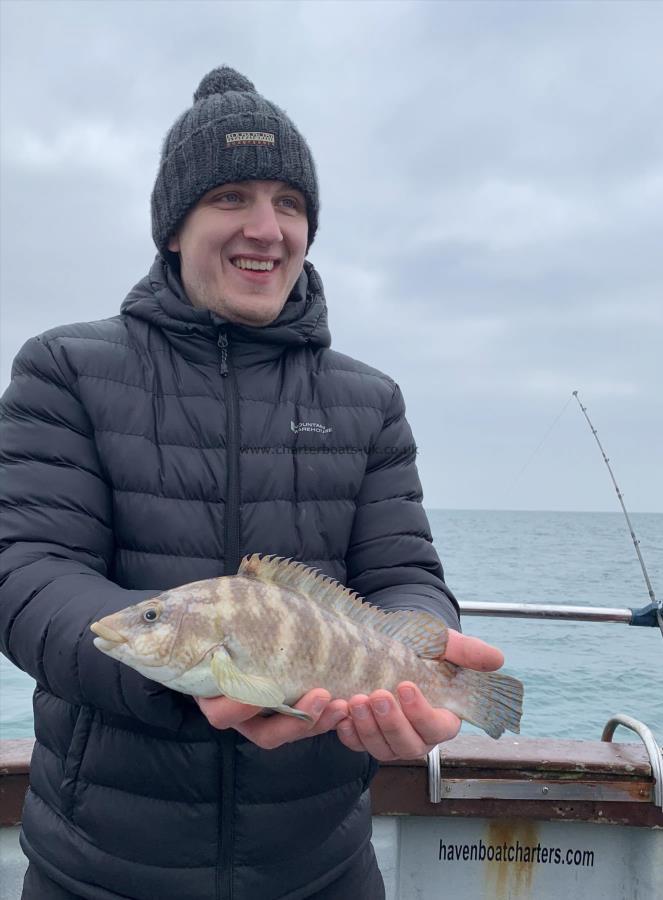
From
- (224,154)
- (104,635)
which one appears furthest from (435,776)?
(224,154)

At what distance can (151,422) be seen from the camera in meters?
2.37

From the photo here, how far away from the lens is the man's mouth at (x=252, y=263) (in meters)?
2.59

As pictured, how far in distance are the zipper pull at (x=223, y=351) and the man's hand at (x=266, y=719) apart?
1034mm

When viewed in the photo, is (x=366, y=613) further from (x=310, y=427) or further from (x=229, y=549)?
(x=310, y=427)

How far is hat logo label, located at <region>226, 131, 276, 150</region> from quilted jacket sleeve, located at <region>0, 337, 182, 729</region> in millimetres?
970

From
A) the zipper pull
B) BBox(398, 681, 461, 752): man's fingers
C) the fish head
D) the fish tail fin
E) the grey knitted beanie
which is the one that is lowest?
the fish tail fin

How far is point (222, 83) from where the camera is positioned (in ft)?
9.79

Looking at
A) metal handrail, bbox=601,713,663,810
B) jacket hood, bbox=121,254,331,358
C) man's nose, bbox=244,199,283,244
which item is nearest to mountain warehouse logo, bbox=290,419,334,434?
jacket hood, bbox=121,254,331,358

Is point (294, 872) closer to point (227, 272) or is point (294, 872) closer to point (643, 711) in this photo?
point (227, 272)

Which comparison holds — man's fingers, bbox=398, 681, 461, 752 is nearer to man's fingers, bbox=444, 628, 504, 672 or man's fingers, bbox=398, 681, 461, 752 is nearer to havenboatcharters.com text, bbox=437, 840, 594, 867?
man's fingers, bbox=444, 628, 504, 672

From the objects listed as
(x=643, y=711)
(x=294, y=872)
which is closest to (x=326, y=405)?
(x=294, y=872)

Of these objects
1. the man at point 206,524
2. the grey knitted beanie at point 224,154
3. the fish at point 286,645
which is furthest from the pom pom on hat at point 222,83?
the fish at point 286,645

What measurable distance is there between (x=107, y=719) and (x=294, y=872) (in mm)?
722

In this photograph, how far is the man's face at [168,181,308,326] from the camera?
2.55 metres
